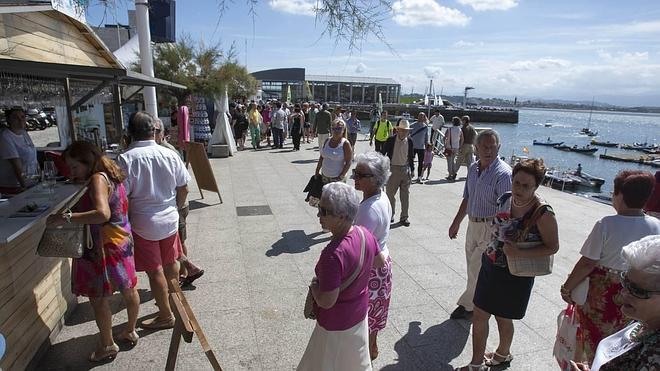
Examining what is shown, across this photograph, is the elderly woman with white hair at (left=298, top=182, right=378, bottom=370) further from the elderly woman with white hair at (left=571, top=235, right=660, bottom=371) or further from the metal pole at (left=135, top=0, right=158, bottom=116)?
the metal pole at (left=135, top=0, right=158, bottom=116)

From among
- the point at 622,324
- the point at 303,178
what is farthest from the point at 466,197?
the point at 303,178

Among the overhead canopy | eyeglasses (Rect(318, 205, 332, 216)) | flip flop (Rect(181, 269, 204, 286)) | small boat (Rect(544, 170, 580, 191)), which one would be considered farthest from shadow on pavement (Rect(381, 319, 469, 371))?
small boat (Rect(544, 170, 580, 191))

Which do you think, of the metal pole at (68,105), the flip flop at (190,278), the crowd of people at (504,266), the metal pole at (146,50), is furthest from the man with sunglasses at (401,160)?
the metal pole at (68,105)

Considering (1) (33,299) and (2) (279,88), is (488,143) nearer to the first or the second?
(1) (33,299)

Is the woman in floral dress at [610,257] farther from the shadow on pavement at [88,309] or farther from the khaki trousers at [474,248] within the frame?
the shadow on pavement at [88,309]

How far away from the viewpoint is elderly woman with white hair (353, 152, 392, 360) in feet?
8.19

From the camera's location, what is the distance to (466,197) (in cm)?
366

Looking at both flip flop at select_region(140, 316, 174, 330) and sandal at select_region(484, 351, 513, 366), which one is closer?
sandal at select_region(484, 351, 513, 366)

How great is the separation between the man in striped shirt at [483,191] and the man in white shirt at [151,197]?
2528 mm

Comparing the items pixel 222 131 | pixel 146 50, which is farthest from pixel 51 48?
pixel 222 131

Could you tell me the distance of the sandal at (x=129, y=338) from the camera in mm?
3113

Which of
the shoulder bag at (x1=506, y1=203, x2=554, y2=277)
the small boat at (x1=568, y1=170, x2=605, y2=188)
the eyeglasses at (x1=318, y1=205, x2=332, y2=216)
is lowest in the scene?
the small boat at (x1=568, y1=170, x2=605, y2=188)

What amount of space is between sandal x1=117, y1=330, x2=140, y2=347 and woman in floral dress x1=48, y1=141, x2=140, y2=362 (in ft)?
0.43

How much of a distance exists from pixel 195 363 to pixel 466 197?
8.89ft
